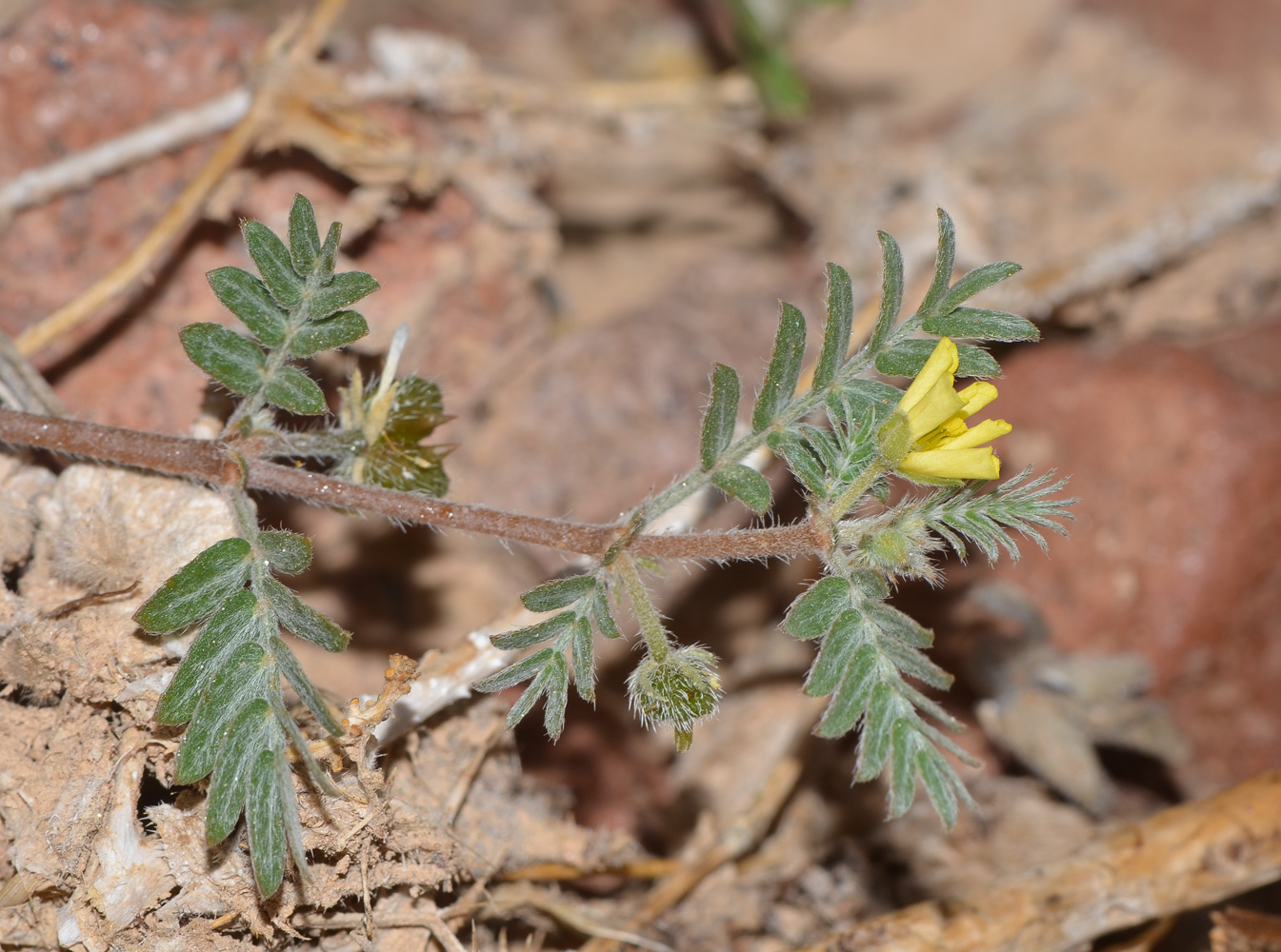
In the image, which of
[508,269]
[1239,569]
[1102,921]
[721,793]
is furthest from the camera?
[508,269]

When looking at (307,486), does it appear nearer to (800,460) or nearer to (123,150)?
(800,460)

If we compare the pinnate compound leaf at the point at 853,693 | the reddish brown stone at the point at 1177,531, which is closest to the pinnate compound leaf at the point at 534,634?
the pinnate compound leaf at the point at 853,693

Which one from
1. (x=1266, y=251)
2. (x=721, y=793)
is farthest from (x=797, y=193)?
(x=721, y=793)

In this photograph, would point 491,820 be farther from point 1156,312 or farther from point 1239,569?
point 1156,312

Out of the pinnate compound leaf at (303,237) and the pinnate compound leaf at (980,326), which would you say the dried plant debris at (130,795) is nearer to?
the pinnate compound leaf at (303,237)

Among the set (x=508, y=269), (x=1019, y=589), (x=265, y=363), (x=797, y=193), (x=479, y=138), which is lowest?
(x=265, y=363)

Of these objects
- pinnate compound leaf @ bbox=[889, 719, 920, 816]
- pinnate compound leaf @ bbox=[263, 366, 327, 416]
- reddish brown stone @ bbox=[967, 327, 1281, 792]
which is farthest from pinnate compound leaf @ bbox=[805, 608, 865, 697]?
reddish brown stone @ bbox=[967, 327, 1281, 792]

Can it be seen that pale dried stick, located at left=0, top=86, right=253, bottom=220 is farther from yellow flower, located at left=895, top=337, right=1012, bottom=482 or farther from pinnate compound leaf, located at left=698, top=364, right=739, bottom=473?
yellow flower, located at left=895, top=337, right=1012, bottom=482
